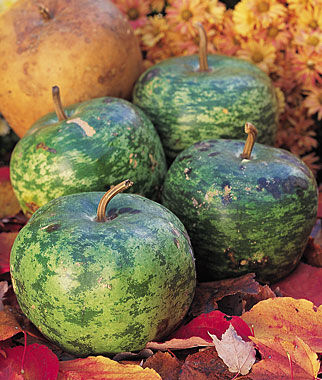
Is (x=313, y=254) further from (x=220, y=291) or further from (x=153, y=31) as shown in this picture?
(x=153, y=31)

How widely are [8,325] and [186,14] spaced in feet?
5.10

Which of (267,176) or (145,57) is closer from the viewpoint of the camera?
(267,176)

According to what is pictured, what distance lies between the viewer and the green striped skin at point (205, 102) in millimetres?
1655

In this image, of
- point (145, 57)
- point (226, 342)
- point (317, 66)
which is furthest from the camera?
point (145, 57)

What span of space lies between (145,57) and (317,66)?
838 millimetres

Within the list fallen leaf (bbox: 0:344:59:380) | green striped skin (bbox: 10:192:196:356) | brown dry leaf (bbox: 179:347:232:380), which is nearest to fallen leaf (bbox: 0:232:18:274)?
green striped skin (bbox: 10:192:196:356)

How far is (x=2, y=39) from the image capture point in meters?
1.79

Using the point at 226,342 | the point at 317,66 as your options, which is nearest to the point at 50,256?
the point at 226,342

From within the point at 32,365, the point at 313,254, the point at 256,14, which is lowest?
the point at 313,254

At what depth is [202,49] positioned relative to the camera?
1.74m

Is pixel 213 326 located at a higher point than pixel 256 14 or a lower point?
lower

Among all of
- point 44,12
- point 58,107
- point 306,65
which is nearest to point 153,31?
point 44,12

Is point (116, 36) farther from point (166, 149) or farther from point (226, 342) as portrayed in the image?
point (226, 342)

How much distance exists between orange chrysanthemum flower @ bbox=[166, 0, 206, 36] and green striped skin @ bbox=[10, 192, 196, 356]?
4.18 ft
